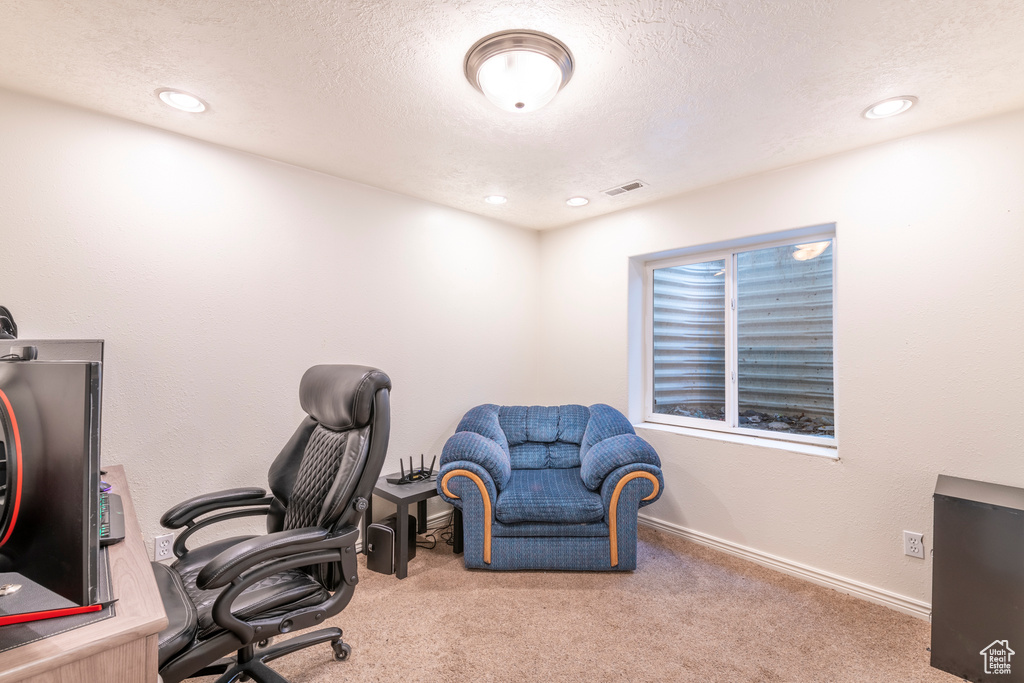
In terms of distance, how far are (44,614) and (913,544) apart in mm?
3139

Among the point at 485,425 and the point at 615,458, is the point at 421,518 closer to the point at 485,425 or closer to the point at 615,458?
the point at 485,425

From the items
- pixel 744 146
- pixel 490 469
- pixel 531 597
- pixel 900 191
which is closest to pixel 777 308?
pixel 900 191

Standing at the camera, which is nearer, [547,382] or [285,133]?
[285,133]

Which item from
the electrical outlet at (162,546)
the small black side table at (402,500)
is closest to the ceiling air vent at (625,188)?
the small black side table at (402,500)

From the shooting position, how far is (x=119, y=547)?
1.19 m

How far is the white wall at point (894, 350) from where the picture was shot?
203 cm

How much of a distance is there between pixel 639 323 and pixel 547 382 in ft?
3.23

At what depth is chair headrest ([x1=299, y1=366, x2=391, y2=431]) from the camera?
1623 millimetres

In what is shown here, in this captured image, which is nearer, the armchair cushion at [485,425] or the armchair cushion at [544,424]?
the armchair cushion at [485,425]

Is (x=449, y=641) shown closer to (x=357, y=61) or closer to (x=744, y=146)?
(x=357, y=61)

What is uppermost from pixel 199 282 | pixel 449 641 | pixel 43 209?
pixel 43 209

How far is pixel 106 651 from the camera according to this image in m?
0.76

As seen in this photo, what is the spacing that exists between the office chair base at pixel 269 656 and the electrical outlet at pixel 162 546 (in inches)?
30.0

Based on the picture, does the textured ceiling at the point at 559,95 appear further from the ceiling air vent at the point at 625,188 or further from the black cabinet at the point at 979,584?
the black cabinet at the point at 979,584
